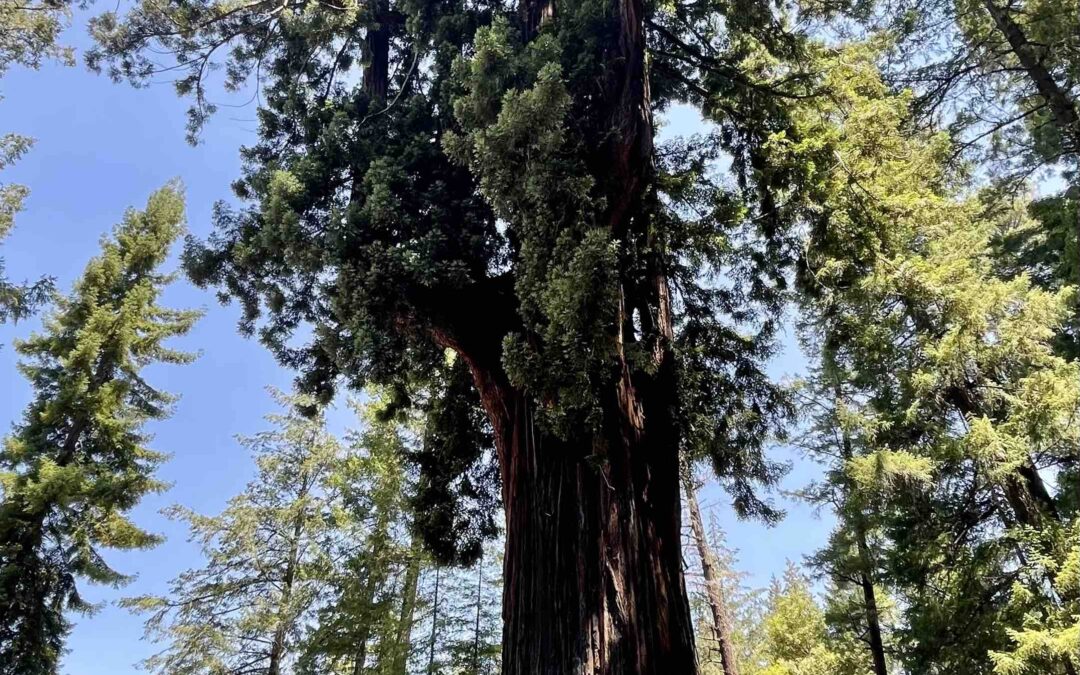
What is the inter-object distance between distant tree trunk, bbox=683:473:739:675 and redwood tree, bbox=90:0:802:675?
4544 millimetres

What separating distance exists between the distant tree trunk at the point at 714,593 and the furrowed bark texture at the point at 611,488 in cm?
524

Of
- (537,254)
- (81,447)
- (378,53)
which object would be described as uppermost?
(378,53)

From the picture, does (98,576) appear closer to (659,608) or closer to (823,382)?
(659,608)

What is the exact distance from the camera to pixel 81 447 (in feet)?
39.0

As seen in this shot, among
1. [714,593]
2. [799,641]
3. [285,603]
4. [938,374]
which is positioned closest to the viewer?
[938,374]

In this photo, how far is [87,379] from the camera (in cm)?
1207

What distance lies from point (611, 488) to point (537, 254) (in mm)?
1665

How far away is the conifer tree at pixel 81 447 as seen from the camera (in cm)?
1032

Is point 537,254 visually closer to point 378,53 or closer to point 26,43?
point 378,53

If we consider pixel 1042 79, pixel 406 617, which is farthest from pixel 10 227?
pixel 1042 79

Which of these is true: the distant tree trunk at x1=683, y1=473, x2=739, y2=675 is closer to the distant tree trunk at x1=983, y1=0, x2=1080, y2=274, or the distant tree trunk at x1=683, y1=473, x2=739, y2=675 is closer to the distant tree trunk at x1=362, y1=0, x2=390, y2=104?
the distant tree trunk at x1=983, y1=0, x2=1080, y2=274

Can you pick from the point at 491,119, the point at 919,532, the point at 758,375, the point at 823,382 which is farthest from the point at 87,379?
the point at 919,532

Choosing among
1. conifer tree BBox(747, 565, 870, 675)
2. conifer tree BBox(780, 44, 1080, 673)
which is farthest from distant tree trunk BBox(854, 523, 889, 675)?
conifer tree BBox(780, 44, 1080, 673)

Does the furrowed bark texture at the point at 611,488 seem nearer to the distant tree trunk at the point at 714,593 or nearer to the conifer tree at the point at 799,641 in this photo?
the distant tree trunk at the point at 714,593
